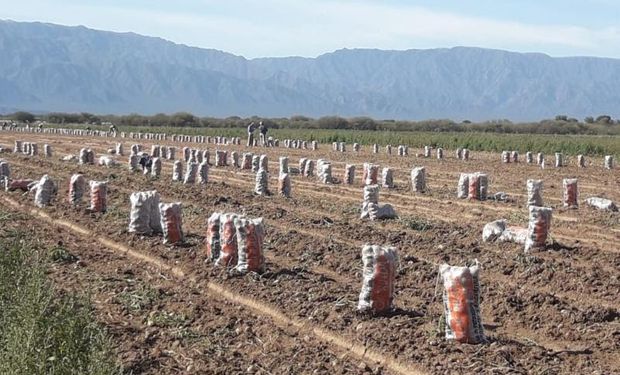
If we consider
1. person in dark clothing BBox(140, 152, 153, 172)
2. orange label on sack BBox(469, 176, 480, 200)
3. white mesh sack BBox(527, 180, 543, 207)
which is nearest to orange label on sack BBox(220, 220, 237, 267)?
white mesh sack BBox(527, 180, 543, 207)

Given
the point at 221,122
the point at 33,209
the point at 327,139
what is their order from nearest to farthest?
the point at 33,209 < the point at 327,139 < the point at 221,122

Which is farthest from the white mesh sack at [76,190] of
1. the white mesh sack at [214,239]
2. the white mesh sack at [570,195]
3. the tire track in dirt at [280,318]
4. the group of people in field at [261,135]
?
the group of people in field at [261,135]

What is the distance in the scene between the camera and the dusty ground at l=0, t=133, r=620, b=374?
25.2 ft

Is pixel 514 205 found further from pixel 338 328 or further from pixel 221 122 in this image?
pixel 221 122

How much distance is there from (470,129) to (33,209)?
66.0 metres

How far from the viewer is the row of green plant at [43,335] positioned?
20.3ft

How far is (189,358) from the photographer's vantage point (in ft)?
25.7

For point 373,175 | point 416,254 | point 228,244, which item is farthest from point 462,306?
point 373,175

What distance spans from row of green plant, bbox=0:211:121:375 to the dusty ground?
0.63 m

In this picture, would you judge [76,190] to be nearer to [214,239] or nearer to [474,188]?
[214,239]

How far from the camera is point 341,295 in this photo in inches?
372

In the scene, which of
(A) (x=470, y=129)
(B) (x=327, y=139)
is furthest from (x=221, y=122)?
(B) (x=327, y=139)

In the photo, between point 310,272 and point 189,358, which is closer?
point 189,358

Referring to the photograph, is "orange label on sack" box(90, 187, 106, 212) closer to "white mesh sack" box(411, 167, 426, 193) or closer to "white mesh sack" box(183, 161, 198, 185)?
"white mesh sack" box(183, 161, 198, 185)
